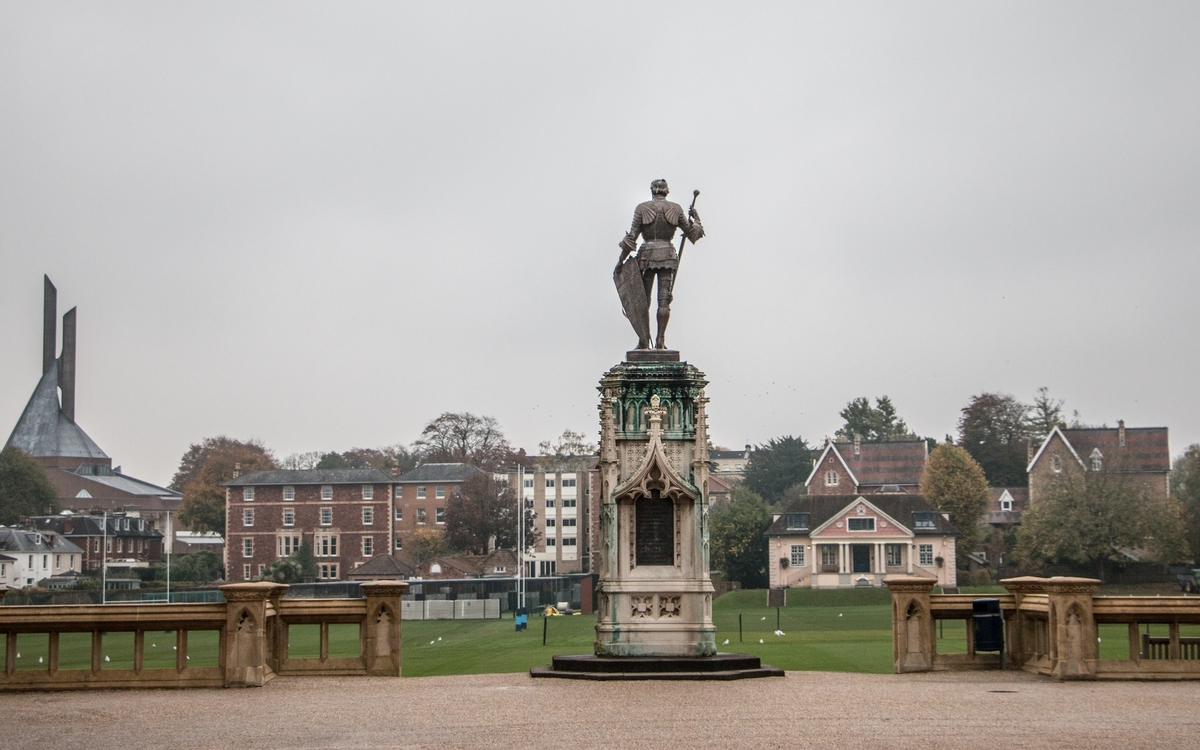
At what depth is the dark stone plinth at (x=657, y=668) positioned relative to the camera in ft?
63.0

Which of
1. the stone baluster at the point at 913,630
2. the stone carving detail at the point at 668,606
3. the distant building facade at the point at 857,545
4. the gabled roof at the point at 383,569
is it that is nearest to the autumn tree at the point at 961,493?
the distant building facade at the point at 857,545

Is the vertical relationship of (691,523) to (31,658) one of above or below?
above

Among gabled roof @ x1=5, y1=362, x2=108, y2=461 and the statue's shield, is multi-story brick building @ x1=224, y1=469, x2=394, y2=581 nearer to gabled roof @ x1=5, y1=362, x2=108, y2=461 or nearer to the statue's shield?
gabled roof @ x1=5, y1=362, x2=108, y2=461

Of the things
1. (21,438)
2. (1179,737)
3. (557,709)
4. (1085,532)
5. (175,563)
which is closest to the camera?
(1179,737)

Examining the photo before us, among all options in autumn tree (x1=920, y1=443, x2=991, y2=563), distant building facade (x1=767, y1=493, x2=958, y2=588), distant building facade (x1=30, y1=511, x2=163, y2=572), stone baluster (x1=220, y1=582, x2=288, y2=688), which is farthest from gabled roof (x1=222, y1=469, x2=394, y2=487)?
stone baluster (x1=220, y1=582, x2=288, y2=688)

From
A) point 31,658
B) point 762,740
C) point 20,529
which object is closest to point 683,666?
point 762,740

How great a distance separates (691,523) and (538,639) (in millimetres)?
27941

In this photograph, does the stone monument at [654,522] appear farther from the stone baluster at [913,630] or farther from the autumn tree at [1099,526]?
the autumn tree at [1099,526]

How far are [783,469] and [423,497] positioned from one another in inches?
1580

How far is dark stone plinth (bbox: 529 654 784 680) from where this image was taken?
1920 cm

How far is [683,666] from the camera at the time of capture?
64.4 feet

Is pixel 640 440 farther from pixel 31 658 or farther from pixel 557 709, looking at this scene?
pixel 31 658

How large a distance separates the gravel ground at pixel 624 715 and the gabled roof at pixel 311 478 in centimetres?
11325

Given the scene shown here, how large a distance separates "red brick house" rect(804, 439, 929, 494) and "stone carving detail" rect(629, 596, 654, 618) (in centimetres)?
10856
